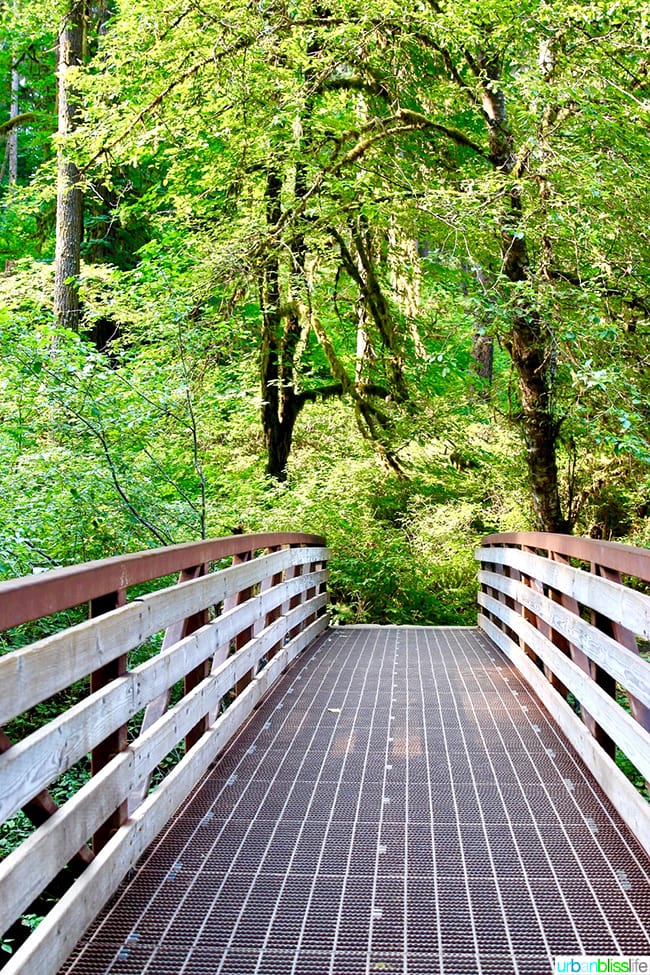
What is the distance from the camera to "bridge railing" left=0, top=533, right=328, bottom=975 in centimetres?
232

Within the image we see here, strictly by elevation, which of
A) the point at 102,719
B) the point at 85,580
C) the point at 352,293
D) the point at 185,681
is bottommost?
the point at 185,681

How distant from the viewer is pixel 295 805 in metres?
4.19

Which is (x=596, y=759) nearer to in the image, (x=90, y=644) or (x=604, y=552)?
(x=604, y=552)

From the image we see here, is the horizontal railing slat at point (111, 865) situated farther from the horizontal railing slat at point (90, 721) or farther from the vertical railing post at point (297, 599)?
the vertical railing post at point (297, 599)

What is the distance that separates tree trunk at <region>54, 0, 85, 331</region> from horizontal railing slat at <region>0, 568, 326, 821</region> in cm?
1007

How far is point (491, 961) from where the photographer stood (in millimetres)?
2777

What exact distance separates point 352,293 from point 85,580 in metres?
13.0

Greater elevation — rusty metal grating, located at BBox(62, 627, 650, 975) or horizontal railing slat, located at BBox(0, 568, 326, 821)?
horizontal railing slat, located at BBox(0, 568, 326, 821)

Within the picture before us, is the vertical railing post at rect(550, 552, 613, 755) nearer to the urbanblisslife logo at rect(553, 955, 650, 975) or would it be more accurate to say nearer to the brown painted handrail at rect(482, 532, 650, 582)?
the brown painted handrail at rect(482, 532, 650, 582)

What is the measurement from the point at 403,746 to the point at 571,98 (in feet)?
19.2

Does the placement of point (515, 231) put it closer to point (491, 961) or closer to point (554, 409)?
point (554, 409)

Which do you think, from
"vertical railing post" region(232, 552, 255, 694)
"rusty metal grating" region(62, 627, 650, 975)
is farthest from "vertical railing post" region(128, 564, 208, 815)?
"vertical railing post" region(232, 552, 255, 694)

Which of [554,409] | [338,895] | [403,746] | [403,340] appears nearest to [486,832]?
[338,895]

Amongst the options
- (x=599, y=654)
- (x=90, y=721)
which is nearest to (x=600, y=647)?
(x=599, y=654)
